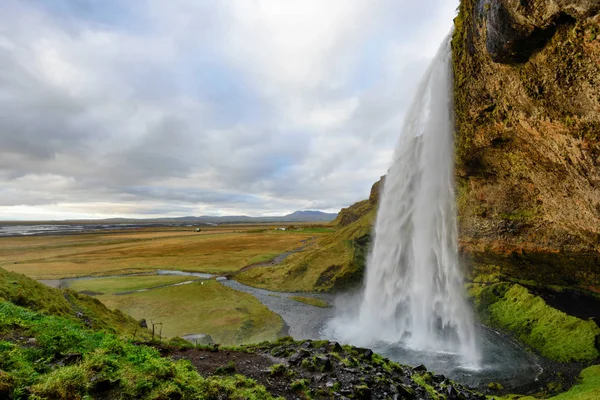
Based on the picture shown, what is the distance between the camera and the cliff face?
1177cm

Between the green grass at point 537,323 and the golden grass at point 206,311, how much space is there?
17.5 m

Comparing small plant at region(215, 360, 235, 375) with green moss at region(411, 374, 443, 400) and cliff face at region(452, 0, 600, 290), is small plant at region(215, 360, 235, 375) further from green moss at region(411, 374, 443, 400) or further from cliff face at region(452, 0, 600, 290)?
cliff face at region(452, 0, 600, 290)

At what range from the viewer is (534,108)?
14.5m

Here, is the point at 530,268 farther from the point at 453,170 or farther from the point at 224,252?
the point at 224,252

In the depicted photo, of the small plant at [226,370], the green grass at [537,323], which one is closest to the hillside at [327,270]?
the green grass at [537,323]

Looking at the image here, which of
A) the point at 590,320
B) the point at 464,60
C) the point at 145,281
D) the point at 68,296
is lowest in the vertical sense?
the point at 145,281

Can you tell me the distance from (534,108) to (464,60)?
19.7ft

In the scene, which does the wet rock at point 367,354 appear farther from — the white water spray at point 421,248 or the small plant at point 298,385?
the white water spray at point 421,248

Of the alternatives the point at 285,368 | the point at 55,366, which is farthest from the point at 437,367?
the point at 55,366

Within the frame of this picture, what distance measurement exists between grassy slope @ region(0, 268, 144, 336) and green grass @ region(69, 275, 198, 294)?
71.3 feet

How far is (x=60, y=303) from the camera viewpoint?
1540cm

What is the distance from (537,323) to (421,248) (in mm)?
9248

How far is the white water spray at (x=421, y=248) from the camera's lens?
22453mm

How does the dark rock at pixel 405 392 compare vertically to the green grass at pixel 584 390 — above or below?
above
